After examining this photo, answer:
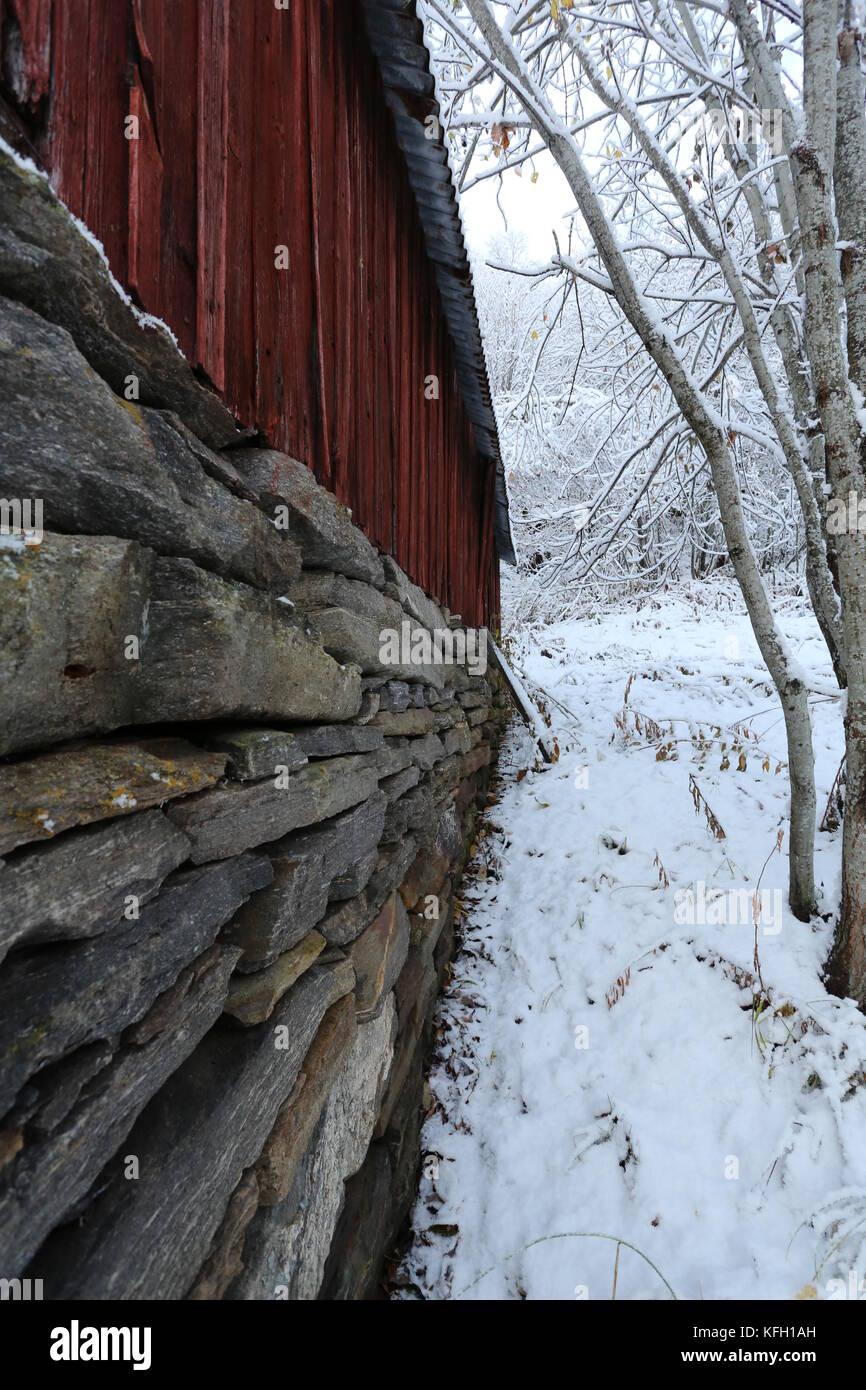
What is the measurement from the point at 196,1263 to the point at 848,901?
3032 millimetres

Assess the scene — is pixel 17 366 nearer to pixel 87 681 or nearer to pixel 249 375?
pixel 87 681

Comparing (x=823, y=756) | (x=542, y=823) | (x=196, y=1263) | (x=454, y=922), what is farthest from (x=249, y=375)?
(x=823, y=756)

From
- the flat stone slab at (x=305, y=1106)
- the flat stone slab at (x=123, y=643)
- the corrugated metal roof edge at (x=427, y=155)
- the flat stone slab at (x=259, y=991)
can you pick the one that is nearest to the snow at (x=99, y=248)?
the flat stone slab at (x=123, y=643)

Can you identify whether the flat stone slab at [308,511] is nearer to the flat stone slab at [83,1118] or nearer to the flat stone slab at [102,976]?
the flat stone slab at [102,976]

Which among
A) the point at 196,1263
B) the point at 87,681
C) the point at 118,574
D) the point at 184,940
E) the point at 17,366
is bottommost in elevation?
the point at 196,1263

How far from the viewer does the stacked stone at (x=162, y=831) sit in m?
0.86

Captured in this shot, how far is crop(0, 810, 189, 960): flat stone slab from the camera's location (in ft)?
2.65

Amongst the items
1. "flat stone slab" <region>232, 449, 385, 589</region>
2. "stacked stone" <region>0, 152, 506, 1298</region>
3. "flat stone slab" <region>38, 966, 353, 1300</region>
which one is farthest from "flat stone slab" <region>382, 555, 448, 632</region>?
"flat stone slab" <region>38, 966, 353, 1300</region>

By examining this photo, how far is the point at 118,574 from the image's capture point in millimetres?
979

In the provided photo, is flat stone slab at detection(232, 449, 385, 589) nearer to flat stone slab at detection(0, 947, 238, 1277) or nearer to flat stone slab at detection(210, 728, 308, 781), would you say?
flat stone slab at detection(210, 728, 308, 781)

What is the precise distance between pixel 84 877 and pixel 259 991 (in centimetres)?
67

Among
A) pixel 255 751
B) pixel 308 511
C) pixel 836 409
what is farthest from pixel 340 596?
pixel 836 409

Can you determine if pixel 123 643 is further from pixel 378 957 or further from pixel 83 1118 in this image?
pixel 378 957
